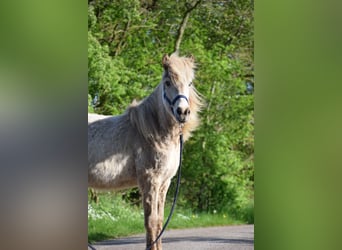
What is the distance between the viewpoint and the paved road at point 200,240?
16.4 feet

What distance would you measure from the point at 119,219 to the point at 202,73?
4.33ft

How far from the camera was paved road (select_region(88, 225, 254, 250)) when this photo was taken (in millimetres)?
5004

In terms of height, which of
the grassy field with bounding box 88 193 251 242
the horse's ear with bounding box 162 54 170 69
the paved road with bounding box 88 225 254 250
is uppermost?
the horse's ear with bounding box 162 54 170 69

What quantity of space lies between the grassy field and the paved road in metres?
0.05

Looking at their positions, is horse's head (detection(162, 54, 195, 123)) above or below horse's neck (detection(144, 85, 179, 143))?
above

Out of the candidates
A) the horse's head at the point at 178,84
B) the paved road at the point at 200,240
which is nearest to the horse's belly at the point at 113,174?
the paved road at the point at 200,240

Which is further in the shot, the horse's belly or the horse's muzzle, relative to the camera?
the horse's belly

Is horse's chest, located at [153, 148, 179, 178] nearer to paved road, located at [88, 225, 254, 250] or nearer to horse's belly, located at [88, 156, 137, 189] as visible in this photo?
horse's belly, located at [88, 156, 137, 189]

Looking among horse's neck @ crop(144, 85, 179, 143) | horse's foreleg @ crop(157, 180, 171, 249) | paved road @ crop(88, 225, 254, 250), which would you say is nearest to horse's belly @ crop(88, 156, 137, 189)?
horse's foreleg @ crop(157, 180, 171, 249)
